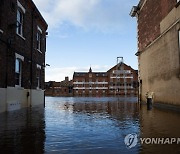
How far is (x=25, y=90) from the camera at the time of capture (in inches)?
655

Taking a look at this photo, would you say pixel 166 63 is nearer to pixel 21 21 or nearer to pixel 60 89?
pixel 21 21

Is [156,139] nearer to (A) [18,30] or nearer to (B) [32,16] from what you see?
(A) [18,30]

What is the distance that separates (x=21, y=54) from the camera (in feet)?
51.4

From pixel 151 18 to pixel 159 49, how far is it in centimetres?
401

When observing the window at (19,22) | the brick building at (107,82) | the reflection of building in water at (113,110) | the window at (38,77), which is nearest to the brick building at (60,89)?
the brick building at (107,82)

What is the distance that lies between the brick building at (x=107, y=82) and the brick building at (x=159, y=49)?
65101 mm

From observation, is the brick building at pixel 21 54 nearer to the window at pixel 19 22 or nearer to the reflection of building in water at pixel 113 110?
the window at pixel 19 22

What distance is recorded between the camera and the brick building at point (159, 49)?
14.8m

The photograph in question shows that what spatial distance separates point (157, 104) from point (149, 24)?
7.49 metres

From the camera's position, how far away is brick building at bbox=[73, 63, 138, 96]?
A: 297ft

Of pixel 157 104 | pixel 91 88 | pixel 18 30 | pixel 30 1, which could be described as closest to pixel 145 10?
pixel 157 104

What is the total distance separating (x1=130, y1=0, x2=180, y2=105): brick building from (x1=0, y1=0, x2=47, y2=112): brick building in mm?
9610

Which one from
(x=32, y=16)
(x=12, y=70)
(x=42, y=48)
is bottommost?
(x=12, y=70)

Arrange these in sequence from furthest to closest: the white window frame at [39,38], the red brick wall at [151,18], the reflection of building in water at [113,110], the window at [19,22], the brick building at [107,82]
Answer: the brick building at [107,82] < the white window frame at [39,38] < the red brick wall at [151,18] < the window at [19,22] < the reflection of building in water at [113,110]
